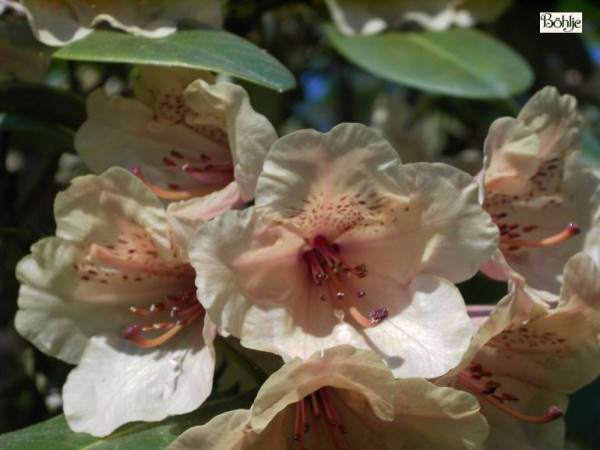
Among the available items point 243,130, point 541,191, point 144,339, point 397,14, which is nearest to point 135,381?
point 144,339

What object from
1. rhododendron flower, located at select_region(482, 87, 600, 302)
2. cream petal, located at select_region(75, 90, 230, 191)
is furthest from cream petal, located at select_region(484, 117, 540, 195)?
cream petal, located at select_region(75, 90, 230, 191)

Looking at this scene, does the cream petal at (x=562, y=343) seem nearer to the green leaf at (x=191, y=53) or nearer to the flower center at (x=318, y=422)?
the flower center at (x=318, y=422)

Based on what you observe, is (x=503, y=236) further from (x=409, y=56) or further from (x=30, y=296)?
(x=30, y=296)

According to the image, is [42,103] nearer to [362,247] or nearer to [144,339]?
[144,339]

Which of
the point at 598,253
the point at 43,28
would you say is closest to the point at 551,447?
the point at 598,253

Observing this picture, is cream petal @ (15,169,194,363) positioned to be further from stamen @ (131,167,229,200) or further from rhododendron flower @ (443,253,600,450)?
A: rhododendron flower @ (443,253,600,450)

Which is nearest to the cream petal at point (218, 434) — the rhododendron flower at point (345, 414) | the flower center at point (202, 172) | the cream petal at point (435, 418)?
the rhododendron flower at point (345, 414)
